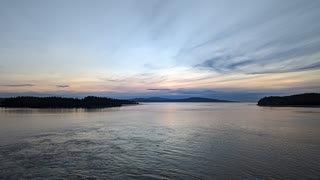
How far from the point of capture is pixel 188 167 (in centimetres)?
1026

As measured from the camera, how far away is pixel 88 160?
11.2 meters

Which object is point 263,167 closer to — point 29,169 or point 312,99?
point 29,169

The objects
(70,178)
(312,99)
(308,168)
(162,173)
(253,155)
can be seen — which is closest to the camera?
(70,178)

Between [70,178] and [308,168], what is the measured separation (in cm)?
951

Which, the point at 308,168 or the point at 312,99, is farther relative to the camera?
the point at 312,99

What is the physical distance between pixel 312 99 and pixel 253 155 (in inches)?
4421

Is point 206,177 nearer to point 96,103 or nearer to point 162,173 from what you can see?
point 162,173

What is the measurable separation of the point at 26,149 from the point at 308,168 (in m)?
13.9

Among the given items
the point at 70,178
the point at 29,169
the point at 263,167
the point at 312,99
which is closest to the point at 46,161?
the point at 29,169

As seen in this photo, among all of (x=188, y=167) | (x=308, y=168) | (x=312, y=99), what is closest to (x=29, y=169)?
(x=188, y=167)

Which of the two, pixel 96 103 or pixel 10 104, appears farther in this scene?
pixel 96 103

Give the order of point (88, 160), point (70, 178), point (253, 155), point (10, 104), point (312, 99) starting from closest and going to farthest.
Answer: point (70, 178) → point (88, 160) → point (253, 155) → point (10, 104) → point (312, 99)

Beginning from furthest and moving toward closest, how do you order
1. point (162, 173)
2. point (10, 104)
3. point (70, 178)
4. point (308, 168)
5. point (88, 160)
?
point (10, 104) → point (88, 160) → point (308, 168) → point (162, 173) → point (70, 178)

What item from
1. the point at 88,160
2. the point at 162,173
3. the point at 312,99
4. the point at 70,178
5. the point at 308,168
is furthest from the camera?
the point at 312,99
